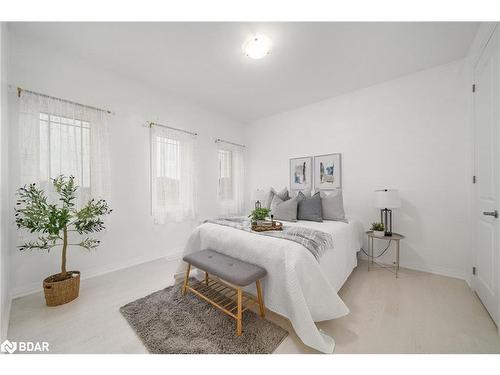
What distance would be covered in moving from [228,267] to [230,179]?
9.06 feet

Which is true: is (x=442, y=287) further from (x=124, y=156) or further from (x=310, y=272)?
(x=124, y=156)

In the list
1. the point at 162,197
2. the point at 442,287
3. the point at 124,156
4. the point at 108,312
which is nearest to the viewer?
the point at 108,312

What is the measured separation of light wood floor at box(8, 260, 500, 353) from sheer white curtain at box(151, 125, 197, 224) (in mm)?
1125

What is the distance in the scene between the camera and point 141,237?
113 inches

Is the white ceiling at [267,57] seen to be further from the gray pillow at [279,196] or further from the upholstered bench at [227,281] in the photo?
the upholstered bench at [227,281]

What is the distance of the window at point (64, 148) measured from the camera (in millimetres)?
2061

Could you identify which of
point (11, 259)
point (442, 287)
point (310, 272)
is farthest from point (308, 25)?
point (11, 259)

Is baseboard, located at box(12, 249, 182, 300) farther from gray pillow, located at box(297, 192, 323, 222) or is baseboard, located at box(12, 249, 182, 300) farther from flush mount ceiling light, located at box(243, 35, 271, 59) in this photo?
flush mount ceiling light, located at box(243, 35, 271, 59)

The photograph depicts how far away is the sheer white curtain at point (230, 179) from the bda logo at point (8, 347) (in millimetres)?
2913

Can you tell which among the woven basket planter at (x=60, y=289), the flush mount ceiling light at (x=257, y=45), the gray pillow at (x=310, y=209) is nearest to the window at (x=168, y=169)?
the woven basket planter at (x=60, y=289)

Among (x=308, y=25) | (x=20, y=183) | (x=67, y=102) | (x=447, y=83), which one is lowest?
(x=20, y=183)

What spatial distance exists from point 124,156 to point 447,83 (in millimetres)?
4310

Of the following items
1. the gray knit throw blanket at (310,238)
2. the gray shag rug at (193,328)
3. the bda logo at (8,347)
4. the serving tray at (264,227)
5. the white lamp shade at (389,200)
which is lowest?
the gray shag rug at (193,328)

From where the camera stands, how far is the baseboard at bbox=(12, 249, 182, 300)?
1962mm
